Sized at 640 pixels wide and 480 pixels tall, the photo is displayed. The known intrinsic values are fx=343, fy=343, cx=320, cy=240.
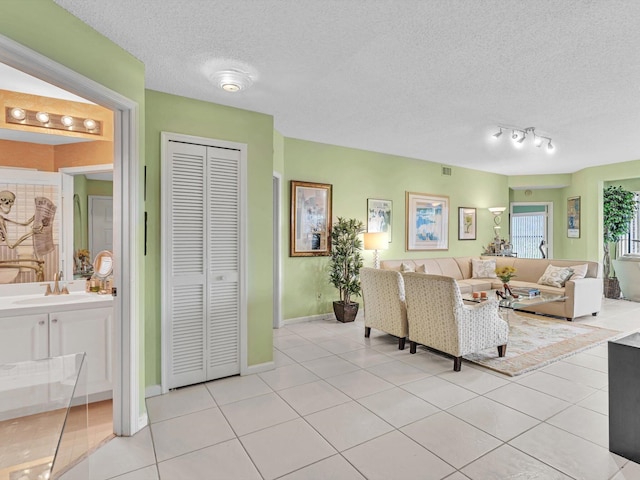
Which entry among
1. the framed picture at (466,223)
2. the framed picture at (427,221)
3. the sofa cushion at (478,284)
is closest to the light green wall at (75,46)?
the framed picture at (427,221)

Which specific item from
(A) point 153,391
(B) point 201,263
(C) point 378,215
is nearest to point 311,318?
(C) point 378,215

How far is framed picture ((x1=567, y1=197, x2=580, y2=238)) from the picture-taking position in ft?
24.5

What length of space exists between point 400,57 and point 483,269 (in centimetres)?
526

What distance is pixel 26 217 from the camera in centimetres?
299

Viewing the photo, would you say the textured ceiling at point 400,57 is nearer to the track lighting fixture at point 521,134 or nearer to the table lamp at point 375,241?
the track lighting fixture at point 521,134

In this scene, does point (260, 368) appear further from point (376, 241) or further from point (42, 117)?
point (42, 117)

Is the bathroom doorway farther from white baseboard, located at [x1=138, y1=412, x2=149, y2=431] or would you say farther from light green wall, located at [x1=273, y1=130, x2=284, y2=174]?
light green wall, located at [x1=273, y1=130, x2=284, y2=174]

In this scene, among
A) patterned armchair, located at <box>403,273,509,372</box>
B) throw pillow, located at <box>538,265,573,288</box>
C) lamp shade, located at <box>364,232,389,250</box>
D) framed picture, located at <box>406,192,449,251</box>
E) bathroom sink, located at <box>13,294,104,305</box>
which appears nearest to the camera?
bathroom sink, located at <box>13,294,104,305</box>

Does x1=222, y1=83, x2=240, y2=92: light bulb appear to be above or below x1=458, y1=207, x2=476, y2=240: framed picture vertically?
above

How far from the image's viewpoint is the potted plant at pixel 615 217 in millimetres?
6977

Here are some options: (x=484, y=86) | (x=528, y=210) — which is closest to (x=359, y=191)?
(x=484, y=86)

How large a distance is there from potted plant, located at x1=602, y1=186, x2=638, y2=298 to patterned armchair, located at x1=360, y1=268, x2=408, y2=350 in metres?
5.82

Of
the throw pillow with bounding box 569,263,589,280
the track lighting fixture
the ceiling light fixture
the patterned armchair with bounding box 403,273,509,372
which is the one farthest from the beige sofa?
the ceiling light fixture

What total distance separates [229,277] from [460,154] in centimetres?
457
